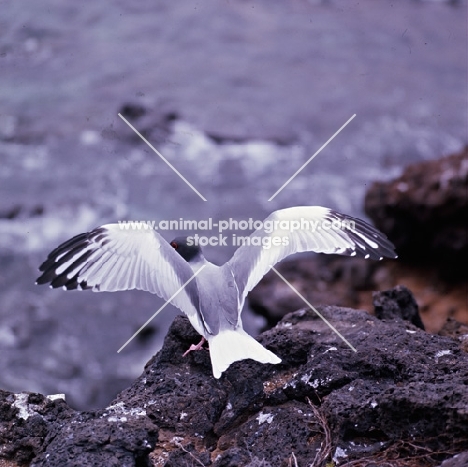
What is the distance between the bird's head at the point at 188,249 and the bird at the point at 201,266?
97mm

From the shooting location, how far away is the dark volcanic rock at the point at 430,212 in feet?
31.0

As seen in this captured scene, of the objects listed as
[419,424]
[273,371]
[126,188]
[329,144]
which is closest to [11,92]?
[126,188]

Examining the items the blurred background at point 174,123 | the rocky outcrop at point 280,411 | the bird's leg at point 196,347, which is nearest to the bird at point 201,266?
the bird's leg at point 196,347

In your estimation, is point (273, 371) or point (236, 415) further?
point (273, 371)

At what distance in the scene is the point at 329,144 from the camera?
1390 cm

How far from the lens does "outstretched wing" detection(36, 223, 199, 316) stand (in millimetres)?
4965

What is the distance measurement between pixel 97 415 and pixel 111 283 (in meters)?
1.20

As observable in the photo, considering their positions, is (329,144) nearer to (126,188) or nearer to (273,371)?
(126,188)

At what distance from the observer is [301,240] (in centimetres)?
548

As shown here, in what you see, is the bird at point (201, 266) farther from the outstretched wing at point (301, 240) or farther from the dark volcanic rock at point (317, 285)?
the dark volcanic rock at point (317, 285)

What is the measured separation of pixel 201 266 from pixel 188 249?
0.25 m

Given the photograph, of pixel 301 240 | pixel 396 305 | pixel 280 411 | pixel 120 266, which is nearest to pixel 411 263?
pixel 396 305

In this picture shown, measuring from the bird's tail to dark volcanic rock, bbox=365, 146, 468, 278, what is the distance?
219 inches

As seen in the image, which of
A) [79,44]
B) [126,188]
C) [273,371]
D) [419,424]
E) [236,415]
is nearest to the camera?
[419,424]
